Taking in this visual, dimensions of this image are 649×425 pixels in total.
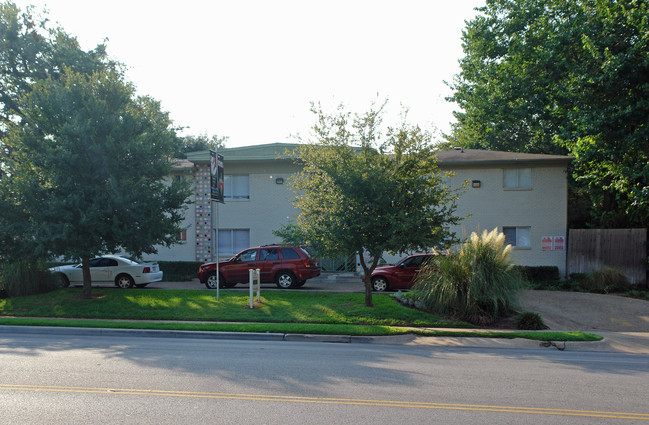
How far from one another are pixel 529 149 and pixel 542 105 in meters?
10.7

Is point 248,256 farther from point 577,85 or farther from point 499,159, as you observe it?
point 577,85

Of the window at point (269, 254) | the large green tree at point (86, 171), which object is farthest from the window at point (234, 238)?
the large green tree at point (86, 171)

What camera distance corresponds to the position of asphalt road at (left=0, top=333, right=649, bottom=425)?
5.40 m

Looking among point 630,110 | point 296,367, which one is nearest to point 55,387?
point 296,367

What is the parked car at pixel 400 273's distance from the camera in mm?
17312

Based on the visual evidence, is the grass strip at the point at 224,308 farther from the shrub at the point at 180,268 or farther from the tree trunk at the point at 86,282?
the shrub at the point at 180,268

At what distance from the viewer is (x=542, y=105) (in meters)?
21.8

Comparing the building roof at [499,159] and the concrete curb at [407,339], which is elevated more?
the building roof at [499,159]

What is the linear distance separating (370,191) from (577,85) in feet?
33.2

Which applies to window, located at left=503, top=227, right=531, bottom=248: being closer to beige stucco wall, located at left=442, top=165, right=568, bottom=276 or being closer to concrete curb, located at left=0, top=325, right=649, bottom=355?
beige stucco wall, located at left=442, top=165, right=568, bottom=276

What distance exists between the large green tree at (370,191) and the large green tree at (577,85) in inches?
184

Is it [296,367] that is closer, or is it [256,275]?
[296,367]

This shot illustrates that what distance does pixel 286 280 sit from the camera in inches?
704

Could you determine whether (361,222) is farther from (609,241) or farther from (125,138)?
(609,241)
